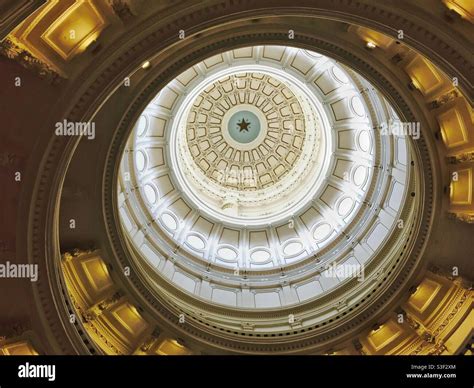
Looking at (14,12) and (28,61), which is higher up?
(14,12)

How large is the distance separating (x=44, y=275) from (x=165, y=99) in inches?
510

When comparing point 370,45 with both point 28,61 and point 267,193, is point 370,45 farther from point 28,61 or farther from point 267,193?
point 267,193

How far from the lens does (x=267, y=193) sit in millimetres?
28641

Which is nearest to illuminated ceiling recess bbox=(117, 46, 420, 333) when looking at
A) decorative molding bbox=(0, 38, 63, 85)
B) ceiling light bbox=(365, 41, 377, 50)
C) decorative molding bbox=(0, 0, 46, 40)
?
ceiling light bbox=(365, 41, 377, 50)

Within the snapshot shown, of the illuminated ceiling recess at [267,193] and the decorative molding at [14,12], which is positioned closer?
the decorative molding at [14,12]

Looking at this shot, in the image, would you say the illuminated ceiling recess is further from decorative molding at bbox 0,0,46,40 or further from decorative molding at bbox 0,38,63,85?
decorative molding at bbox 0,0,46,40

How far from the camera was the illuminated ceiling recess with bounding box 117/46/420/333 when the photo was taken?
19891mm

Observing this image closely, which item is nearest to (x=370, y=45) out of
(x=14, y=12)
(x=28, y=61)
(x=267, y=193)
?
(x=28, y=61)

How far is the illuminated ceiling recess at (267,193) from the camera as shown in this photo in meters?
Answer: 19.9

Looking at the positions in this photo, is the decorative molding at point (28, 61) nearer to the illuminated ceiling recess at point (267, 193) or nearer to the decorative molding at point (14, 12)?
the decorative molding at point (14, 12)

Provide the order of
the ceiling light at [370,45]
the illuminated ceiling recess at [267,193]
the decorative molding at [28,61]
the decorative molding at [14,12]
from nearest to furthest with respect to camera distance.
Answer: the decorative molding at [14,12], the decorative molding at [28,61], the ceiling light at [370,45], the illuminated ceiling recess at [267,193]

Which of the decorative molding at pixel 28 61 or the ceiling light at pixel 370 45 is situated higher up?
the ceiling light at pixel 370 45

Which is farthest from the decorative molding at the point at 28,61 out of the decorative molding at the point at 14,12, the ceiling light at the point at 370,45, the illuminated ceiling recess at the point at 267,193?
the ceiling light at the point at 370,45
